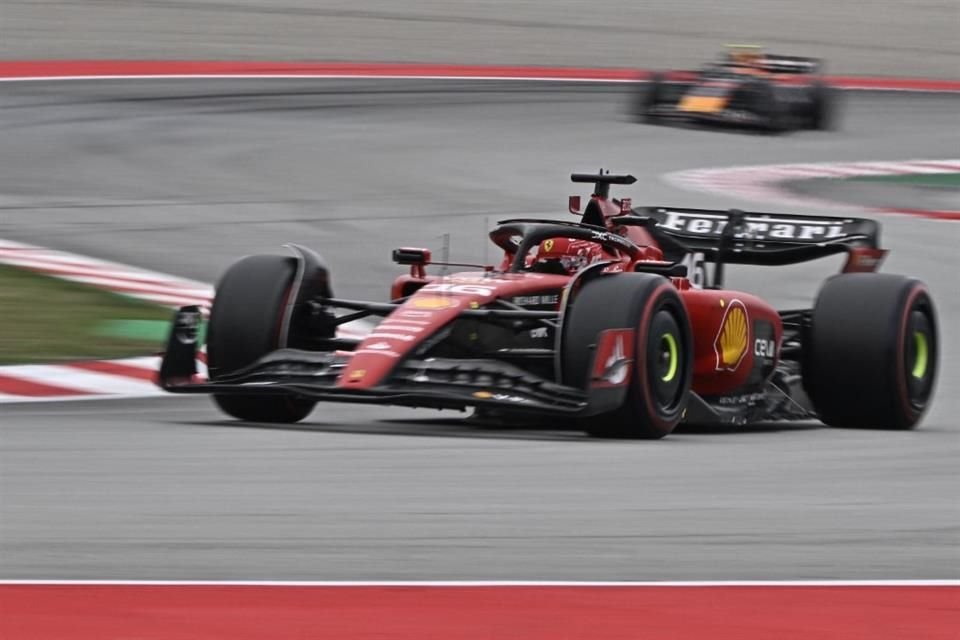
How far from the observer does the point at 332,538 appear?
5.57 m

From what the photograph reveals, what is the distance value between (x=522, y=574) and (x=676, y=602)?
19.1 inches

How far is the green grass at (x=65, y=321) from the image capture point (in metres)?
10.6

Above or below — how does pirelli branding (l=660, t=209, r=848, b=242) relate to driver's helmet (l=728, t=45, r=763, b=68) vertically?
below

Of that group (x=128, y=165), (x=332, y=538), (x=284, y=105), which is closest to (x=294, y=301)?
(x=332, y=538)

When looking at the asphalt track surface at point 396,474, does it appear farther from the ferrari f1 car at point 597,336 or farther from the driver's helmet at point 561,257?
the driver's helmet at point 561,257

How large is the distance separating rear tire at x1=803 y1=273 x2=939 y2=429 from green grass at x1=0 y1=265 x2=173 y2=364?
4.01m

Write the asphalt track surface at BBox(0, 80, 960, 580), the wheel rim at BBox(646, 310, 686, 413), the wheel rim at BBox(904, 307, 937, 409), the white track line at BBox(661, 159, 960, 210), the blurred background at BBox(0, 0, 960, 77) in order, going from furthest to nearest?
the blurred background at BBox(0, 0, 960, 77)
the white track line at BBox(661, 159, 960, 210)
the wheel rim at BBox(904, 307, 937, 409)
the wheel rim at BBox(646, 310, 686, 413)
the asphalt track surface at BBox(0, 80, 960, 580)

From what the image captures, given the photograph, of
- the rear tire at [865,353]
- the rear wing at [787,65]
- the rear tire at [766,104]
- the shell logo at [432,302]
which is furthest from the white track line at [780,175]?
the shell logo at [432,302]

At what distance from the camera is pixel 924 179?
74.0 feet

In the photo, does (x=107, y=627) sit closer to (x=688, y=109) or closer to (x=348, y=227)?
(x=348, y=227)

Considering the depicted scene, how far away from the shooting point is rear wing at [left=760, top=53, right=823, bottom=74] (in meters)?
25.5

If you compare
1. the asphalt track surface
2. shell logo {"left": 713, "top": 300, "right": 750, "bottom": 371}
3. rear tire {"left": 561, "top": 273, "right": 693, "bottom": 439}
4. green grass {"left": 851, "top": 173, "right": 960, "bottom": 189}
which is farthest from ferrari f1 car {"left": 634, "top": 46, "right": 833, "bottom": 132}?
rear tire {"left": 561, "top": 273, "right": 693, "bottom": 439}

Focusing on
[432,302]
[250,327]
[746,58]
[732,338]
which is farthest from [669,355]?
[746,58]

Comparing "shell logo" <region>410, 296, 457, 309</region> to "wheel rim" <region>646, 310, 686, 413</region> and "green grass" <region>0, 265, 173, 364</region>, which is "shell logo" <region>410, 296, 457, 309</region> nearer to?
"wheel rim" <region>646, 310, 686, 413</region>
